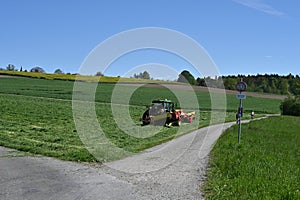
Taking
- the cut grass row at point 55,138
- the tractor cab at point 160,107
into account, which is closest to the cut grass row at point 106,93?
the tractor cab at point 160,107

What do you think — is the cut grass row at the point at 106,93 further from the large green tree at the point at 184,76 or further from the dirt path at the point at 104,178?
the dirt path at the point at 104,178

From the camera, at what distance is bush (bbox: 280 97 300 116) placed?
63750mm

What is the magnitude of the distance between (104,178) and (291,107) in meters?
60.9

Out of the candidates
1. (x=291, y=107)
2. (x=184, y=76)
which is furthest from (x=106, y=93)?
A: (x=184, y=76)

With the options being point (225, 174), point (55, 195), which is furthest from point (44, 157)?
point (225, 174)

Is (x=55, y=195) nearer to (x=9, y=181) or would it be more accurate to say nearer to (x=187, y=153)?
(x=9, y=181)

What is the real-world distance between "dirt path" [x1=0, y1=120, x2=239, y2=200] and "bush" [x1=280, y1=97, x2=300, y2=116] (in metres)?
55.4

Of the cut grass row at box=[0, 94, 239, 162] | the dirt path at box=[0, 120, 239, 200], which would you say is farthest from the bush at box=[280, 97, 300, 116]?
the dirt path at box=[0, 120, 239, 200]

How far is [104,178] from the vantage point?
914cm

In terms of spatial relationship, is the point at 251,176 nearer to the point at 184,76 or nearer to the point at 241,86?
the point at 241,86

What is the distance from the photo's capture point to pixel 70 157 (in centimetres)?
1179

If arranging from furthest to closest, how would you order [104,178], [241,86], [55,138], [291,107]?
[291,107], [241,86], [55,138], [104,178]

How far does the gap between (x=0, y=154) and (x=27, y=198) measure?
5529 millimetres

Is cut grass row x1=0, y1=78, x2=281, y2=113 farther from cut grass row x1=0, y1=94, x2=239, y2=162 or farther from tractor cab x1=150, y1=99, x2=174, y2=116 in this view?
cut grass row x1=0, y1=94, x2=239, y2=162
